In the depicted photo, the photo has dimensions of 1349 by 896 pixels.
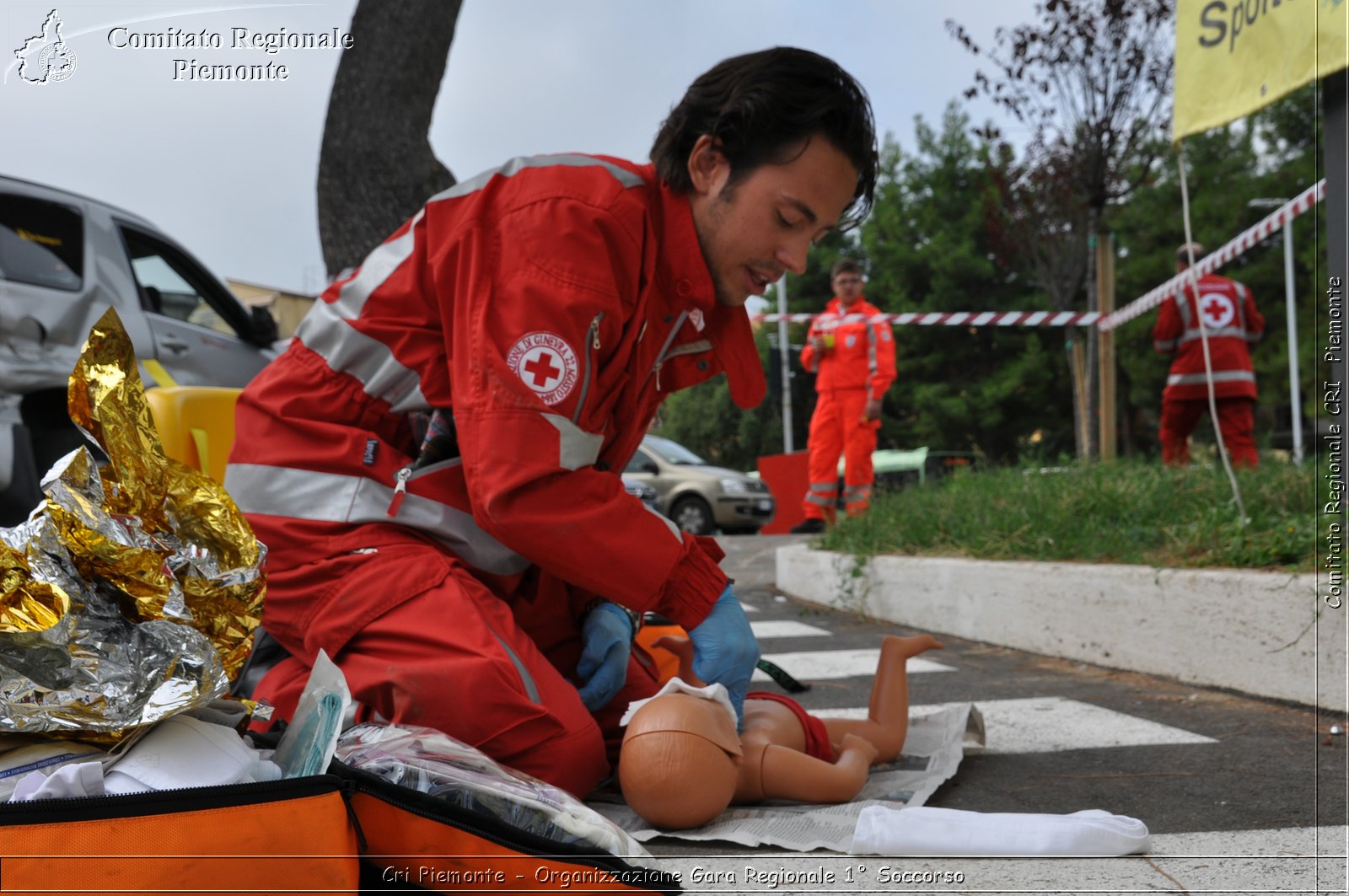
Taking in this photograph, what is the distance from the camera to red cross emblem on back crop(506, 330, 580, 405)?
6.14 ft

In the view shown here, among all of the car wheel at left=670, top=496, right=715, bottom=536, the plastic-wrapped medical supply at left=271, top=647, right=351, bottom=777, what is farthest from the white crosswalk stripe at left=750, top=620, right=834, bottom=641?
the car wheel at left=670, top=496, right=715, bottom=536

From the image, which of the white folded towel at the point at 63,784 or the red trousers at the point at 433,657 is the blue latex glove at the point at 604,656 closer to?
the red trousers at the point at 433,657

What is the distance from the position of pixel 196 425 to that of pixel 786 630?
9.36 feet

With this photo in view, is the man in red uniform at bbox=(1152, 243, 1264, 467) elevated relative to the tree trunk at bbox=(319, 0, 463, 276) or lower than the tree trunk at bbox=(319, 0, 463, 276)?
lower

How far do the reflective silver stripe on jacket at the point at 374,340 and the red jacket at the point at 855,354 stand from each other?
20.5 feet

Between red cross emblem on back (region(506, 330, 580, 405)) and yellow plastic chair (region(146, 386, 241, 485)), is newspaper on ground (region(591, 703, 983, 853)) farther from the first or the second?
yellow plastic chair (region(146, 386, 241, 485))

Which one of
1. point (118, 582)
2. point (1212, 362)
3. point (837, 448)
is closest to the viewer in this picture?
point (118, 582)

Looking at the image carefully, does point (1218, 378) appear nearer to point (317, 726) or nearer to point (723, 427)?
point (317, 726)

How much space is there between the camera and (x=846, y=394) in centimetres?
839

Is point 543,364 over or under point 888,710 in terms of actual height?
over

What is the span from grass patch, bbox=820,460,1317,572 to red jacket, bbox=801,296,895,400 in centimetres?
207

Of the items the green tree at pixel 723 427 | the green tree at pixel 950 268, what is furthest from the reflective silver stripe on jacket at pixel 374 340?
the green tree at pixel 723 427

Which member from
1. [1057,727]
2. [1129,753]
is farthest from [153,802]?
[1057,727]

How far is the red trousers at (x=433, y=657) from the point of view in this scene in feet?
6.28
